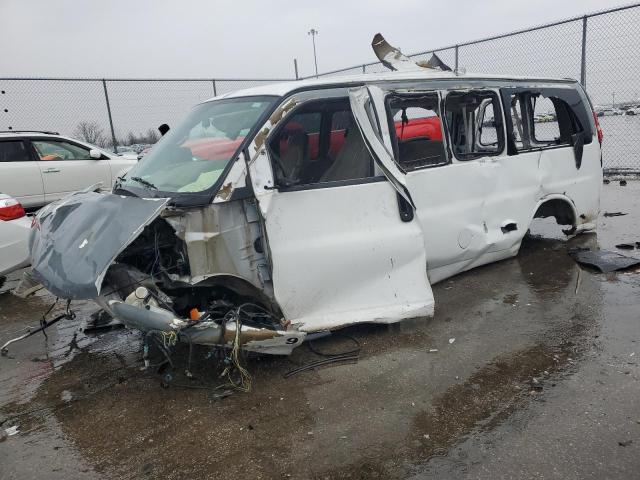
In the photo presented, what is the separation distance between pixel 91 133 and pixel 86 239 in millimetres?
10114

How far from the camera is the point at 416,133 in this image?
15.4 ft

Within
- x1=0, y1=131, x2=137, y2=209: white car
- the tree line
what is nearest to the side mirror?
x1=0, y1=131, x2=137, y2=209: white car

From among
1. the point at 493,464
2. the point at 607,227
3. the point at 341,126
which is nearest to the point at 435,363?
the point at 493,464

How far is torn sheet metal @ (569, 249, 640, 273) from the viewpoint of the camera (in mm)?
5078

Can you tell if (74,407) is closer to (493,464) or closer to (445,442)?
(445,442)

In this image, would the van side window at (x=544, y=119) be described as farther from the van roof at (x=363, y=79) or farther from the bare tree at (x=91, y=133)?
the bare tree at (x=91, y=133)

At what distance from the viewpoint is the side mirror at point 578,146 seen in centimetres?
547

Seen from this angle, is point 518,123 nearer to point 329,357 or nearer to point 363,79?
point 363,79

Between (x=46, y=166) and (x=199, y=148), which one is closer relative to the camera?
(x=199, y=148)

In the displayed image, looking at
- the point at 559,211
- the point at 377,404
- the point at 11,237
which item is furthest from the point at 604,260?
the point at 11,237

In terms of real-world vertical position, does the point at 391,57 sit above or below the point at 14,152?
above

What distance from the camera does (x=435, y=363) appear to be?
3.58 meters

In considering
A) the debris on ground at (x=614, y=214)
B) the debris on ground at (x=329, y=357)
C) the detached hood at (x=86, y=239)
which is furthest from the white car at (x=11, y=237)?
the debris on ground at (x=614, y=214)

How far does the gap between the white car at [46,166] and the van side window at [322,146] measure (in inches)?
214
